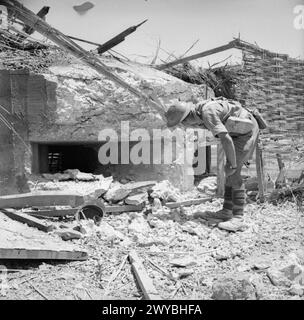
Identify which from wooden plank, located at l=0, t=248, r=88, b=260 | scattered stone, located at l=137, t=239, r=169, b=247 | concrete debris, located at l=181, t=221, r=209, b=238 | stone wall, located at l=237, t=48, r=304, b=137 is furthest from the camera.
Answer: stone wall, located at l=237, t=48, r=304, b=137

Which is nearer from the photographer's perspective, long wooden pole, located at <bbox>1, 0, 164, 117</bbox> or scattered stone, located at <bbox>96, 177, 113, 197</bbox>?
long wooden pole, located at <bbox>1, 0, 164, 117</bbox>

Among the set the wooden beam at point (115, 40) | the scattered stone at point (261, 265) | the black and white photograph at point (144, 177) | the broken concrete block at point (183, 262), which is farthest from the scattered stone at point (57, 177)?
the scattered stone at point (261, 265)

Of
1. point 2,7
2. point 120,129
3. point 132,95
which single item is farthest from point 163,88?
point 2,7

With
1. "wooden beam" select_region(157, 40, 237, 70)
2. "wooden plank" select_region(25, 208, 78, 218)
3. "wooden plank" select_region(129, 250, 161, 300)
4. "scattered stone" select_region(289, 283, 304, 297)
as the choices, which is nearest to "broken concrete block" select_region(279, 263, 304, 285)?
"scattered stone" select_region(289, 283, 304, 297)

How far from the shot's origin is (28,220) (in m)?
3.96

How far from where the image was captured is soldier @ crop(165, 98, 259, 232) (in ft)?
14.3

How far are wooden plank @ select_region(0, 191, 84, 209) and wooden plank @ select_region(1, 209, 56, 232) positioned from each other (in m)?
0.12

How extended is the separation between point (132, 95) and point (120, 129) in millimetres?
509

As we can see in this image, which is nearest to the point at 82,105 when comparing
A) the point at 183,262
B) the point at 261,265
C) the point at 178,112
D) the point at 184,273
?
the point at 178,112

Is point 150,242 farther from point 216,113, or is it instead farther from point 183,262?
point 216,113

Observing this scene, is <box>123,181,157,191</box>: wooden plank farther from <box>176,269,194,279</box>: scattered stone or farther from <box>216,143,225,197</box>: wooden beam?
<box>176,269,194,279</box>: scattered stone

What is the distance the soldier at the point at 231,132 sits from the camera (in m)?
4.35

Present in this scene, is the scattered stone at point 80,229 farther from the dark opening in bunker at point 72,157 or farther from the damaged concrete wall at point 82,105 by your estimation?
the dark opening in bunker at point 72,157
